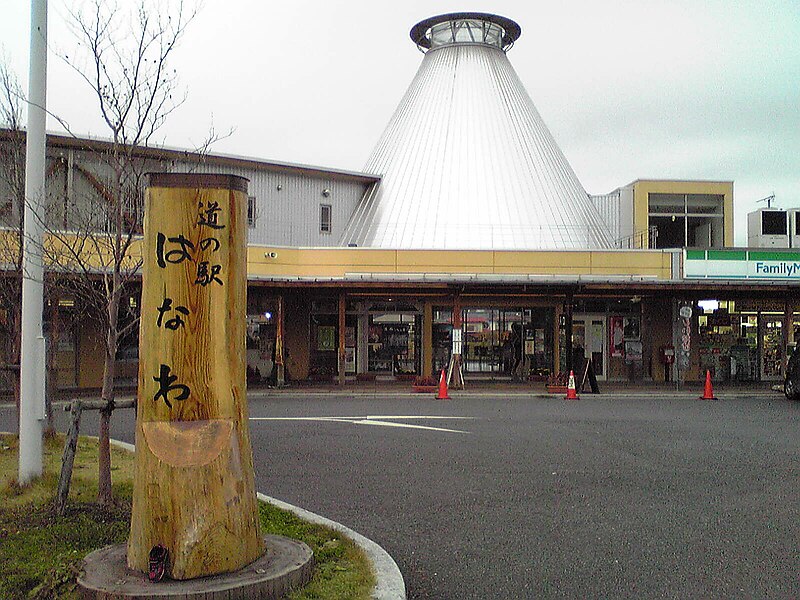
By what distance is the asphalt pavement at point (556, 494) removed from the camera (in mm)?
6562

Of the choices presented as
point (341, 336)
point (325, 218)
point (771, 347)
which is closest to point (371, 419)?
point (341, 336)

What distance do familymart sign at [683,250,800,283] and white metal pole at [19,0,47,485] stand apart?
23.7 m

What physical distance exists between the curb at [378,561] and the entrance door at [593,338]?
2206cm

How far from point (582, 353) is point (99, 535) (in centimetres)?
2121

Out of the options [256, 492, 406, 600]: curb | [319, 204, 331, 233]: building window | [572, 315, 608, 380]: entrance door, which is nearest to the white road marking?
[256, 492, 406, 600]: curb

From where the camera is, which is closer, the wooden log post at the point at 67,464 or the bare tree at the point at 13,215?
the wooden log post at the point at 67,464

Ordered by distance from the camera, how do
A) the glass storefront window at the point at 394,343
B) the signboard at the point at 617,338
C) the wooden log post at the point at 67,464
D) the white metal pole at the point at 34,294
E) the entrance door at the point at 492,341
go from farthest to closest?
the signboard at the point at 617,338
the entrance door at the point at 492,341
the glass storefront window at the point at 394,343
the white metal pole at the point at 34,294
the wooden log post at the point at 67,464

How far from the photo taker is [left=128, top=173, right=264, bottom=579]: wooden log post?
562 centimetres

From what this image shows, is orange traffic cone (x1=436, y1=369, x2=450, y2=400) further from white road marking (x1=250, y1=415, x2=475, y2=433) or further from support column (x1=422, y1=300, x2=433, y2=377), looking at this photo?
white road marking (x1=250, y1=415, x2=475, y2=433)

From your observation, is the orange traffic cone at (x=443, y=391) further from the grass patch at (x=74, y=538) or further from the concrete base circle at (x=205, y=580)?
the concrete base circle at (x=205, y=580)

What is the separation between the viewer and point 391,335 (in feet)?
95.1

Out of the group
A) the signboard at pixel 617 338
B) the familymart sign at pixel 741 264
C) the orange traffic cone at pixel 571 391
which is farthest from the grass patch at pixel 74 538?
the familymart sign at pixel 741 264

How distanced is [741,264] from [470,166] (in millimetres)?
10710

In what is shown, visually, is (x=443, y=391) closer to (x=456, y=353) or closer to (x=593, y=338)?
(x=456, y=353)
